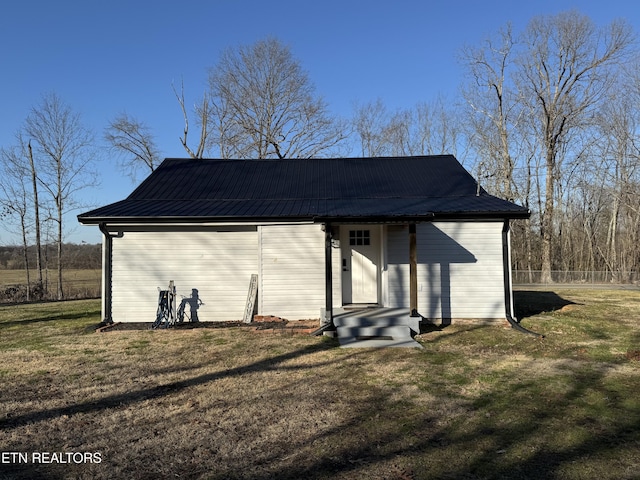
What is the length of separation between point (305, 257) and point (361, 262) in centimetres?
146

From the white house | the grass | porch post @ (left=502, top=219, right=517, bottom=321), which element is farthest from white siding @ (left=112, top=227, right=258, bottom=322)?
porch post @ (left=502, top=219, right=517, bottom=321)

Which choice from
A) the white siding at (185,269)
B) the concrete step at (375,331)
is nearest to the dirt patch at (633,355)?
the concrete step at (375,331)

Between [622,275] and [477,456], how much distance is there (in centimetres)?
2398

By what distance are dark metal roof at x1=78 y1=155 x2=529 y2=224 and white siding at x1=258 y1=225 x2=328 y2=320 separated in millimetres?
379

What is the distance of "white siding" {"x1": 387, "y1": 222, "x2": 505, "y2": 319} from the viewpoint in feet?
30.8

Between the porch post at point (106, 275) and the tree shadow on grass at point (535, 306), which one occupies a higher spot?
the porch post at point (106, 275)

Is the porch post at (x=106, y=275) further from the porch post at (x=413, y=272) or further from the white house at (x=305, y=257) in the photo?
the porch post at (x=413, y=272)

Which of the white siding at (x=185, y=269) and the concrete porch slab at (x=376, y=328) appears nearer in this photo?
the concrete porch slab at (x=376, y=328)

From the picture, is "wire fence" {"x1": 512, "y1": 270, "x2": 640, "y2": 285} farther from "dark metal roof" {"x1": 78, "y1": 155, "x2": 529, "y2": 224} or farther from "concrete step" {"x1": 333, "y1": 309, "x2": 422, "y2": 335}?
"concrete step" {"x1": 333, "y1": 309, "x2": 422, "y2": 335}

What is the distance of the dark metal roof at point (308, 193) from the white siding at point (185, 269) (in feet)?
2.11

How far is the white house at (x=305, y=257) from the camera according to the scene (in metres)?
9.35

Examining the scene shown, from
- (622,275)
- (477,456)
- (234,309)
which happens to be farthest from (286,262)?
(622,275)

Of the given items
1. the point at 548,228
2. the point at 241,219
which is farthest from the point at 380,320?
the point at 548,228

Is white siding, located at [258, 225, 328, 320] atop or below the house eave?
below
